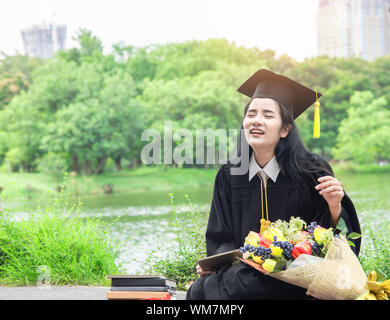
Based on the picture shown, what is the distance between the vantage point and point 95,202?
25.3 meters

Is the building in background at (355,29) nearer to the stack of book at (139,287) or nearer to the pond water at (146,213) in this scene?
the pond water at (146,213)

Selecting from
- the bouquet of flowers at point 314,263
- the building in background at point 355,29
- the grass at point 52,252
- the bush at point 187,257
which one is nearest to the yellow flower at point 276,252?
the bouquet of flowers at point 314,263

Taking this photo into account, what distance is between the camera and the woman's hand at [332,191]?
8.36 feet

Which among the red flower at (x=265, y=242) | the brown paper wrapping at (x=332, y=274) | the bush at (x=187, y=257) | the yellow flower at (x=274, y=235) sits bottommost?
the bush at (x=187, y=257)

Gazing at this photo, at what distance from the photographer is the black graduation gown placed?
8.43ft

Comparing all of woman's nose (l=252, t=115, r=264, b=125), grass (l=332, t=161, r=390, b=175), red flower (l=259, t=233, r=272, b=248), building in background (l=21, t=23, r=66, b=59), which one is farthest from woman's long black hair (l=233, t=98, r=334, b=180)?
building in background (l=21, t=23, r=66, b=59)

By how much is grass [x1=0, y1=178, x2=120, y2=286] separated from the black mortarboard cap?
255 cm

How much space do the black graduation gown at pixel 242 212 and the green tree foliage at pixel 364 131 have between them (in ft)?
122

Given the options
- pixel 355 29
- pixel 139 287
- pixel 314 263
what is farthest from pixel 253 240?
pixel 355 29

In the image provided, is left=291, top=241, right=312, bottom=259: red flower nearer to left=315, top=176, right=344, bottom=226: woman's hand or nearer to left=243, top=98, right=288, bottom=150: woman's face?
left=315, top=176, right=344, bottom=226: woman's hand

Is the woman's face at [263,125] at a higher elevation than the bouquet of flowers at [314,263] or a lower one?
higher

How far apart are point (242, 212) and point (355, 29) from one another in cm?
7456

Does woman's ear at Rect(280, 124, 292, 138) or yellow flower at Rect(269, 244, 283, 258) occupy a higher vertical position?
woman's ear at Rect(280, 124, 292, 138)
